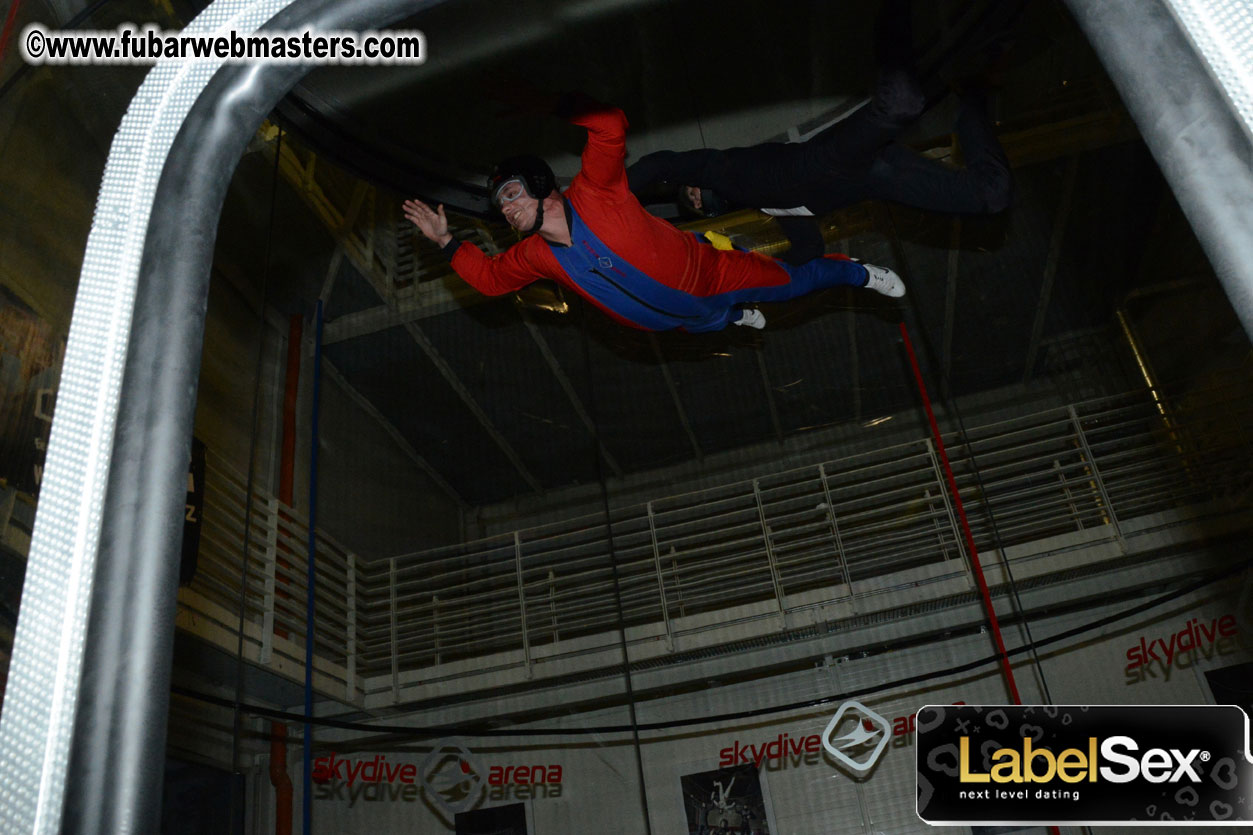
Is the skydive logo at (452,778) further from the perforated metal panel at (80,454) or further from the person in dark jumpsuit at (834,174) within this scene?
the perforated metal panel at (80,454)

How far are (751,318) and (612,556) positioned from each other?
70cm

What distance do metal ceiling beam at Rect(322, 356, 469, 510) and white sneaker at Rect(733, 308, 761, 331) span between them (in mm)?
844

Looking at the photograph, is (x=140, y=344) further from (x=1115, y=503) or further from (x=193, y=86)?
(x=1115, y=503)

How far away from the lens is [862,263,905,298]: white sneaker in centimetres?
204

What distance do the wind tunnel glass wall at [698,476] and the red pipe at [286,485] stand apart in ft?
0.03

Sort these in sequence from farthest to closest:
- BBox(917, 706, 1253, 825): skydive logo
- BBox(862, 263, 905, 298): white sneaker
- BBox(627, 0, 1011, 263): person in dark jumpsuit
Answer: BBox(862, 263, 905, 298): white sneaker → BBox(627, 0, 1011, 263): person in dark jumpsuit → BBox(917, 706, 1253, 825): skydive logo

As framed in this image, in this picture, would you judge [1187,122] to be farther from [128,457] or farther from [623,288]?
[623,288]

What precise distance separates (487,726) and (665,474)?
28.3 inches

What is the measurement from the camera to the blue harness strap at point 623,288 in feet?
5.68

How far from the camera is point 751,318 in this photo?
2125 mm

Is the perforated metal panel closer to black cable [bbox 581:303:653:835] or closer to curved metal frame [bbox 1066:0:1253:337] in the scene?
curved metal frame [bbox 1066:0:1253:337]

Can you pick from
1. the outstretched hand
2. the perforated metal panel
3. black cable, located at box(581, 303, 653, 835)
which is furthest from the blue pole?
the perforated metal panel

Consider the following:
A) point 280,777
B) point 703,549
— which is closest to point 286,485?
point 280,777

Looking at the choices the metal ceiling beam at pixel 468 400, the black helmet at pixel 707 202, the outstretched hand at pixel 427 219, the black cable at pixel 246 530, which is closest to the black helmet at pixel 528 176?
the outstretched hand at pixel 427 219
